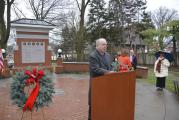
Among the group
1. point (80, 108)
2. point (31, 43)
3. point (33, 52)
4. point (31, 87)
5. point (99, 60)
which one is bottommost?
point (80, 108)

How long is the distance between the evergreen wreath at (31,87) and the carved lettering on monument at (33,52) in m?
11.7

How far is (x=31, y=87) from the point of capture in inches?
196

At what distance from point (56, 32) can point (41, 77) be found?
34929 mm

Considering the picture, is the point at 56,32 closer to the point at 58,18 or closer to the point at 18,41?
the point at 58,18

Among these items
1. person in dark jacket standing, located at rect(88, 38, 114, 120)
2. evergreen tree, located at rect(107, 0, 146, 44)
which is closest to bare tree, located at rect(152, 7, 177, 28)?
evergreen tree, located at rect(107, 0, 146, 44)

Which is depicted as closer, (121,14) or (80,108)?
(80,108)

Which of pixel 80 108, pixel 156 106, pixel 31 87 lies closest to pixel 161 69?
pixel 156 106

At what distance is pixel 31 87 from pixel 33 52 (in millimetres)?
12100

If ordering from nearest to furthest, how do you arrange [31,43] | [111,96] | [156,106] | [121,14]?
[111,96] → [156,106] → [31,43] → [121,14]

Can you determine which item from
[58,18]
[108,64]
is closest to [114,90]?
[108,64]

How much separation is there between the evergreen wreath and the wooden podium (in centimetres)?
132

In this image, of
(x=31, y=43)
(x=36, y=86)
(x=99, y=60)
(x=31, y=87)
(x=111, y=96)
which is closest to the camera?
(x=111, y=96)

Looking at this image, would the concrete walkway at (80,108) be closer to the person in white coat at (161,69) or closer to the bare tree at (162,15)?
the person in white coat at (161,69)

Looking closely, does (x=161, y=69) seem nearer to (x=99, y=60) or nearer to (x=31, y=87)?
(x=99, y=60)
